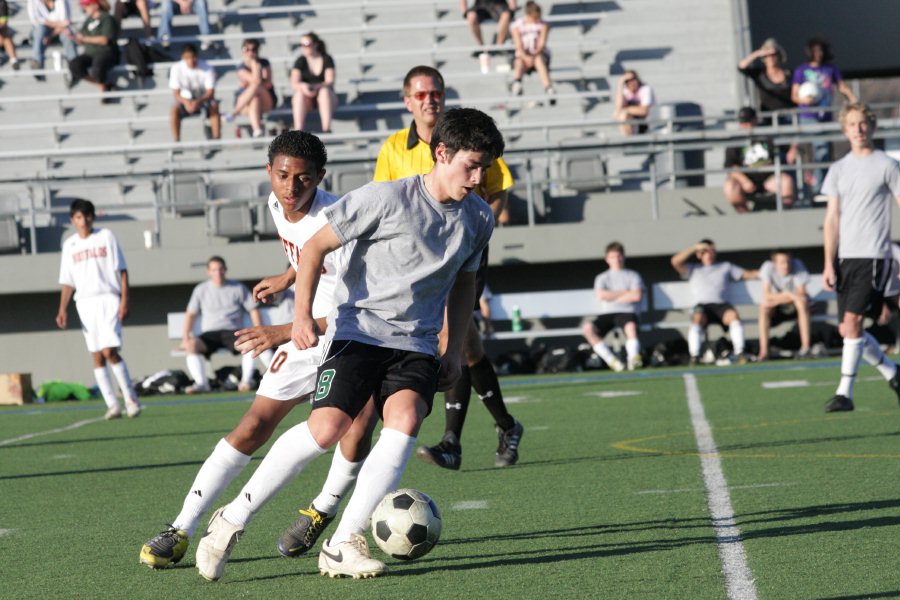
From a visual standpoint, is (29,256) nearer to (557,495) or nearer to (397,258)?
(557,495)

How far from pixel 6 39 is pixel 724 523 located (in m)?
20.6

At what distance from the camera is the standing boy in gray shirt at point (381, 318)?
15.2 ft

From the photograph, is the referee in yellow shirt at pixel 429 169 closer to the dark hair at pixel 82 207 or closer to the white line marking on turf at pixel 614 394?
the white line marking on turf at pixel 614 394

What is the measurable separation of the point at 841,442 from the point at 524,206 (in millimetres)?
11400

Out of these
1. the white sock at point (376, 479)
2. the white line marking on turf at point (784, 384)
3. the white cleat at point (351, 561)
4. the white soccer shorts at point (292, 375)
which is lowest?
the white line marking on turf at point (784, 384)

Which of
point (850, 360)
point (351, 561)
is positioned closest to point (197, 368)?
point (850, 360)

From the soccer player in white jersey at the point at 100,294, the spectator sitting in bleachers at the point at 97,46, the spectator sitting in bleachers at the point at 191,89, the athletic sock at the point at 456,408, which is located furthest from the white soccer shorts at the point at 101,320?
the spectator sitting in bleachers at the point at 97,46

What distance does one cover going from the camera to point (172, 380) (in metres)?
18.4

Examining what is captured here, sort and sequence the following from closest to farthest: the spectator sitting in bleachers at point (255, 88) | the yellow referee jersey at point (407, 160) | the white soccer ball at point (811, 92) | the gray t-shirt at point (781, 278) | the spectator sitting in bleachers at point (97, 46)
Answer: the yellow referee jersey at point (407, 160) < the gray t-shirt at point (781, 278) < the white soccer ball at point (811, 92) < the spectator sitting in bleachers at point (255, 88) < the spectator sitting in bleachers at point (97, 46)

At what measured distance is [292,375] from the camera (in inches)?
203

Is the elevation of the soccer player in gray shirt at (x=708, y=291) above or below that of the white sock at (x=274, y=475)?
below

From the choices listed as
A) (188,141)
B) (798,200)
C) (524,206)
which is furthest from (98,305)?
(798,200)

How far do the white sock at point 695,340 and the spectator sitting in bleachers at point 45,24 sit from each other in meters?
11.3

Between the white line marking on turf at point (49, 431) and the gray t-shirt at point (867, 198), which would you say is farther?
the white line marking on turf at point (49, 431)
